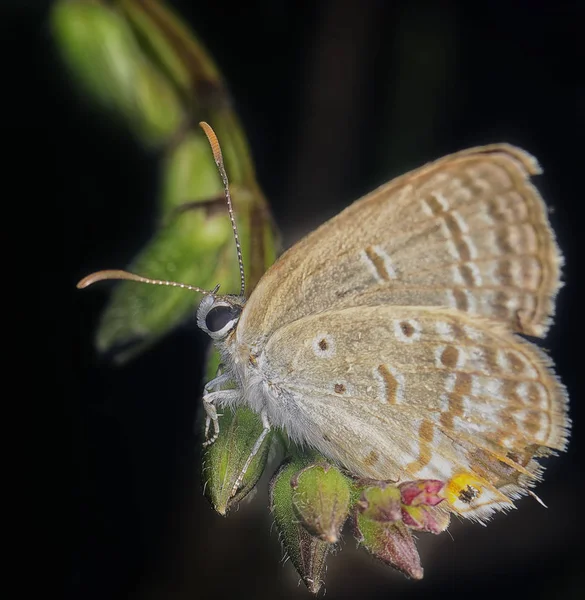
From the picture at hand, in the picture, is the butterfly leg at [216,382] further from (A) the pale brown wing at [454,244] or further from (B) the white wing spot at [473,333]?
(B) the white wing spot at [473,333]

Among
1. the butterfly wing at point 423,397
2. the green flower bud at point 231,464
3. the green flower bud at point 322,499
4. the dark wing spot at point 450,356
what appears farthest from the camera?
the dark wing spot at point 450,356

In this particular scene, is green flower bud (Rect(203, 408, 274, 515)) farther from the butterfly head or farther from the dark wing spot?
the dark wing spot

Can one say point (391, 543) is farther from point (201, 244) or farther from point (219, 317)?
point (201, 244)

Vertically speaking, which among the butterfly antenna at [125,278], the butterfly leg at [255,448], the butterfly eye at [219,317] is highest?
the butterfly antenna at [125,278]

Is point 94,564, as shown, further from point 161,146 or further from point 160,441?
point 161,146

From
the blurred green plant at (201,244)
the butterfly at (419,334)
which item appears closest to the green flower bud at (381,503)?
the blurred green plant at (201,244)

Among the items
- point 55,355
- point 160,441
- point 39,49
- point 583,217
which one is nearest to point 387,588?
point 160,441

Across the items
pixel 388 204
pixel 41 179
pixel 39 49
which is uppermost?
pixel 39 49
